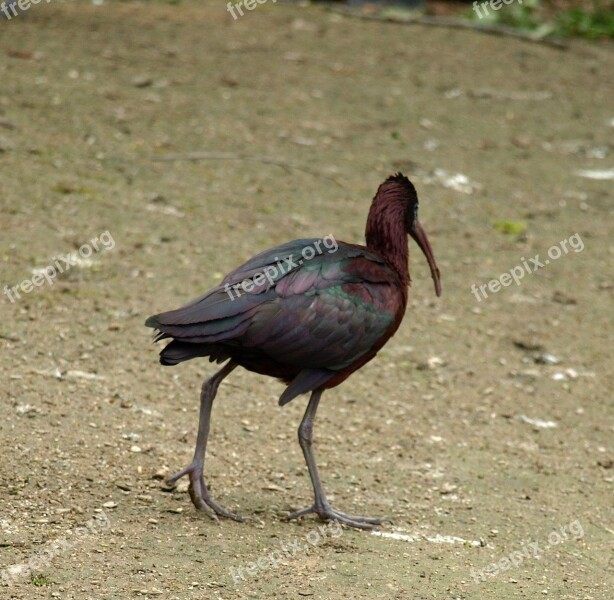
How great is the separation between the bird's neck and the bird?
0.02 metres

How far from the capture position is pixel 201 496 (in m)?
5.01

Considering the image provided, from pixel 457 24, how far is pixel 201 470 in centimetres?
1001

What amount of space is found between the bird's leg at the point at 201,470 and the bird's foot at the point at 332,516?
301mm

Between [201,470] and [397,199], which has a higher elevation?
[397,199]

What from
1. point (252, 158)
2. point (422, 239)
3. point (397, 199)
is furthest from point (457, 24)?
point (397, 199)

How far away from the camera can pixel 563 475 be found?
20.1 feet

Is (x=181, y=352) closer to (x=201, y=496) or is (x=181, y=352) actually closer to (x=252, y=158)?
(x=201, y=496)

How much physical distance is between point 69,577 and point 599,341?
4721mm

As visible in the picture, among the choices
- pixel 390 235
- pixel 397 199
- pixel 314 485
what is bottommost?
pixel 314 485

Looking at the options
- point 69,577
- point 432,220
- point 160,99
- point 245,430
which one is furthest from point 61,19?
point 69,577

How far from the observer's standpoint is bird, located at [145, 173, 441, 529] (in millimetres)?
4781

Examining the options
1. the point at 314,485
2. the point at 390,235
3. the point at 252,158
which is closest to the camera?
the point at 314,485

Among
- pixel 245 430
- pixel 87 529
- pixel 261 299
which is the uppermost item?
pixel 261 299

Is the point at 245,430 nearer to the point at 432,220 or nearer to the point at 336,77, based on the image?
the point at 432,220
